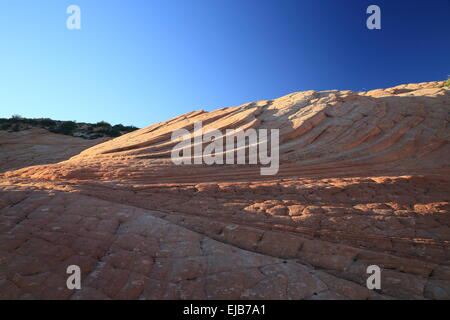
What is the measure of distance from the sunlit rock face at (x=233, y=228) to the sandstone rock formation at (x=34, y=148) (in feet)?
19.6

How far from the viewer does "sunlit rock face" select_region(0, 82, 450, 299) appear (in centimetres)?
231

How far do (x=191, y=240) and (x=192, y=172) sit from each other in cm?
303

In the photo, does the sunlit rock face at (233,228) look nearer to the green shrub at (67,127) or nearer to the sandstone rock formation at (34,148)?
the sandstone rock formation at (34,148)

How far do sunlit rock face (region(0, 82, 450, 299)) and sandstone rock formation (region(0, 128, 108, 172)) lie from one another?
597 cm

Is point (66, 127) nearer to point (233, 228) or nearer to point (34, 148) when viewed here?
point (34, 148)

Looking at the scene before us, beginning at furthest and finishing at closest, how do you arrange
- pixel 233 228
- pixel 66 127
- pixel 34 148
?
pixel 66 127, pixel 34 148, pixel 233 228

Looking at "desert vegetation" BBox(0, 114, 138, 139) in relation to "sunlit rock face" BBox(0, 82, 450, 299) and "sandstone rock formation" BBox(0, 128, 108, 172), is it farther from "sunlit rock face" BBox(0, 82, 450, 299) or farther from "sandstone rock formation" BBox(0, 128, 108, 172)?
"sunlit rock face" BBox(0, 82, 450, 299)

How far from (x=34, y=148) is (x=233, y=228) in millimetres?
14734

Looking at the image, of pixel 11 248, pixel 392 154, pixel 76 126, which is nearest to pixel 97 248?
pixel 11 248

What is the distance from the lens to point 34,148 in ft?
44.2

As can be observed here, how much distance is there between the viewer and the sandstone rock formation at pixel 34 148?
11.3 meters

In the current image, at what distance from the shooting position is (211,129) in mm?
8180

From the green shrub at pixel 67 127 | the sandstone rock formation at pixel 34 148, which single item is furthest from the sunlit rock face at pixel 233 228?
the green shrub at pixel 67 127

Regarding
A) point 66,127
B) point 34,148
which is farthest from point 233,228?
point 66,127
